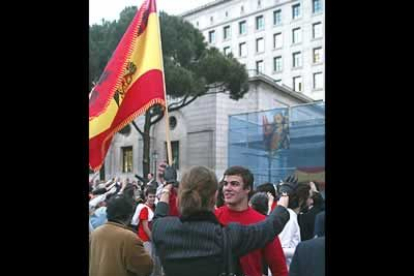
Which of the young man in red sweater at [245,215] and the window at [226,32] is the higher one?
the window at [226,32]

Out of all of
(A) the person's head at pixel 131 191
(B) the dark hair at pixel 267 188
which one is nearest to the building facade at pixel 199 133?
(A) the person's head at pixel 131 191

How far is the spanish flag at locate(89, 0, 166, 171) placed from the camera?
321cm

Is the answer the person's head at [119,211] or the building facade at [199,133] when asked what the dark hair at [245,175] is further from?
the person's head at [119,211]

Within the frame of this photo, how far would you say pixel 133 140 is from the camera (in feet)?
10.8

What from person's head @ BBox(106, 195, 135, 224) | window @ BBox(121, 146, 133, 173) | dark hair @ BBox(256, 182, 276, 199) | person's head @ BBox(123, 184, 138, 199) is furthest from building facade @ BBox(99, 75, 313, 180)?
person's head @ BBox(106, 195, 135, 224)

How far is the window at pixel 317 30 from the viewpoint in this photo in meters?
2.75

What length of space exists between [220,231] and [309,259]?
42 centimetres

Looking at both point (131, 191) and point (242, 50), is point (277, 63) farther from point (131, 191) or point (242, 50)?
point (131, 191)

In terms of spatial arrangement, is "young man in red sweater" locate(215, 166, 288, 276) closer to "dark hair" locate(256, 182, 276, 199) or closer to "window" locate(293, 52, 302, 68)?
"dark hair" locate(256, 182, 276, 199)

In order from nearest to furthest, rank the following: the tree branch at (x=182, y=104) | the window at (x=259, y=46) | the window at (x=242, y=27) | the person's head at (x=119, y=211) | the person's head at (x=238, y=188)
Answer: the person's head at (x=238, y=188) → the person's head at (x=119, y=211) → the window at (x=259, y=46) → the tree branch at (x=182, y=104) → the window at (x=242, y=27)

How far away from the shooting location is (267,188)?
2686mm
